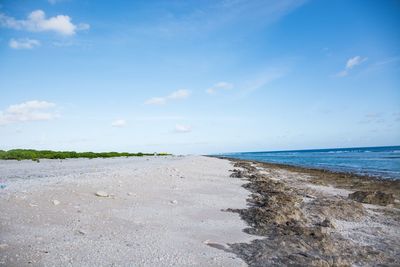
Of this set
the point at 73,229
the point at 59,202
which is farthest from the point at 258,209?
the point at 59,202

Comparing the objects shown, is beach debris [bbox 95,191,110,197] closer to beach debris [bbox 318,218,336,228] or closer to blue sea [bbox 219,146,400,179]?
beach debris [bbox 318,218,336,228]

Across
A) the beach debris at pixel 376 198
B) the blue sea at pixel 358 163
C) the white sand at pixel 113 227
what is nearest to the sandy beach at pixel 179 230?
the white sand at pixel 113 227

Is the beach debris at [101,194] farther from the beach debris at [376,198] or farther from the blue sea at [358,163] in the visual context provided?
the blue sea at [358,163]

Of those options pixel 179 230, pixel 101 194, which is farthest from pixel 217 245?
pixel 101 194

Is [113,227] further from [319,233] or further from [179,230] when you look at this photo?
[319,233]

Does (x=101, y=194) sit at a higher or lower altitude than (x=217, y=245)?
higher

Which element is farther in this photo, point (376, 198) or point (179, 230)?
point (376, 198)

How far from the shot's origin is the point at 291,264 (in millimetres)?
4930

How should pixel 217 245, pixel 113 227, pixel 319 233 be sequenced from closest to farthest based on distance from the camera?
pixel 217 245 → pixel 319 233 → pixel 113 227

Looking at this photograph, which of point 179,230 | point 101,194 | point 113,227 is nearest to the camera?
point 113,227

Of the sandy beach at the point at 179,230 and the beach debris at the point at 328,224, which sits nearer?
the sandy beach at the point at 179,230

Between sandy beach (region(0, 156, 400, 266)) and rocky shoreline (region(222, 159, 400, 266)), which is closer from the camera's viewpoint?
sandy beach (region(0, 156, 400, 266))

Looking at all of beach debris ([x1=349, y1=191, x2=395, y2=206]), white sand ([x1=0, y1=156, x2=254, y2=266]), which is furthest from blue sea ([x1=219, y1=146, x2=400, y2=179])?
white sand ([x1=0, y1=156, x2=254, y2=266])

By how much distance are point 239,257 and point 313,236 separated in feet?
6.25
